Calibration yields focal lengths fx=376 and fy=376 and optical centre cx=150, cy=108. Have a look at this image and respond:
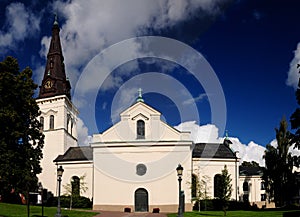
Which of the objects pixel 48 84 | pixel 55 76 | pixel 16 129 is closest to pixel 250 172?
pixel 55 76

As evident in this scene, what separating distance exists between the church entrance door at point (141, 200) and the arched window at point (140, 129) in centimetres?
645

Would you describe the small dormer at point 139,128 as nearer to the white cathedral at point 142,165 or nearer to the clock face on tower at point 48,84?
the white cathedral at point 142,165

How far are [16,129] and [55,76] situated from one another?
29.8m

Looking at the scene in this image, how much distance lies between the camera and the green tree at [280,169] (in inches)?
1847

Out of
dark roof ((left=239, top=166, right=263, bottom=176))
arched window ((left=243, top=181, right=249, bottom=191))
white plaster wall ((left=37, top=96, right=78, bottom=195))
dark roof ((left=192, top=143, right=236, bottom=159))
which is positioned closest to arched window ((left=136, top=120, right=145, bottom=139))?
dark roof ((left=192, top=143, right=236, bottom=159))

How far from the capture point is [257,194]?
2431 inches

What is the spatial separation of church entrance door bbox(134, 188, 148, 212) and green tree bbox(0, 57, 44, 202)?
16.0 metres

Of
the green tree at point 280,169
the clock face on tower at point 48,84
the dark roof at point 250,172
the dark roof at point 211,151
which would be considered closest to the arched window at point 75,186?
the dark roof at point 211,151

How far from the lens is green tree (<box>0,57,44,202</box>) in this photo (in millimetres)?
29062

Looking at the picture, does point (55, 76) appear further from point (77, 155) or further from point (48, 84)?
point (77, 155)

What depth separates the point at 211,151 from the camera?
52656mm

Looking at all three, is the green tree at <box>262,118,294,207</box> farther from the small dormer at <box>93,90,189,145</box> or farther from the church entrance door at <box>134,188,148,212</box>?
the church entrance door at <box>134,188,148,212</box>

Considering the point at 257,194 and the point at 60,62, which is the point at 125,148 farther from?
the point at 257,194

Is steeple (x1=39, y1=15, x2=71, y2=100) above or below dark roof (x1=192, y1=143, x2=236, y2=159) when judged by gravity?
above
